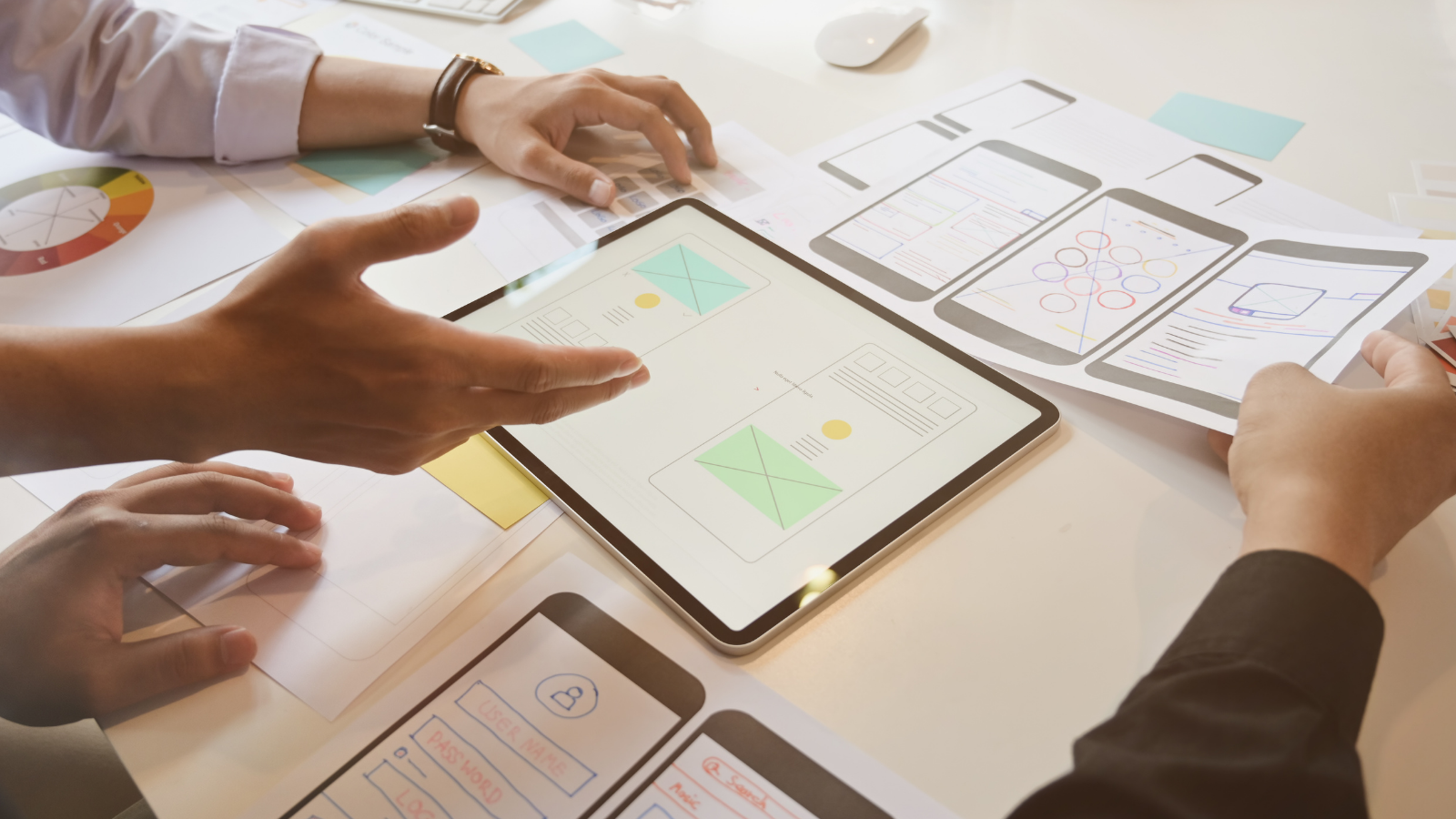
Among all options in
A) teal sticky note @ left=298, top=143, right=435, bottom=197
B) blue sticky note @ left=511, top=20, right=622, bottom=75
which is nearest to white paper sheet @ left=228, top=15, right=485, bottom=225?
teal sticky note @ left=298, top=143, right=435, bottom=197

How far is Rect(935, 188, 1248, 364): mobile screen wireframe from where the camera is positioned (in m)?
0.66

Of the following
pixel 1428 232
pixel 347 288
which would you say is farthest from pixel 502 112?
pixel 1428 232

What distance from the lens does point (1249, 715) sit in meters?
0.40

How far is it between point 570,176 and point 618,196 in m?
0.05

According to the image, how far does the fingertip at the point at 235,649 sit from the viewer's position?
1.52ft

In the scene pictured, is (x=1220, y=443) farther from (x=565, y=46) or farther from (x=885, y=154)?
(x=565, y=46)

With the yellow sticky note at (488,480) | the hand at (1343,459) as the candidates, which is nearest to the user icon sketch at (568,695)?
the yellow sticky note at (488,480)

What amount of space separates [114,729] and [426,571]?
175mm

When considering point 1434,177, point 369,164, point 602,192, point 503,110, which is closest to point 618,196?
point 602,192

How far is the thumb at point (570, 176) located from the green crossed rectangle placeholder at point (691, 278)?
0.12 meters

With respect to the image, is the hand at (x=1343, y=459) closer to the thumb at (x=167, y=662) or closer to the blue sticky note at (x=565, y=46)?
the thumb at (x=167, y=662)

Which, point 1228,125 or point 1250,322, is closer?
point 1250,322

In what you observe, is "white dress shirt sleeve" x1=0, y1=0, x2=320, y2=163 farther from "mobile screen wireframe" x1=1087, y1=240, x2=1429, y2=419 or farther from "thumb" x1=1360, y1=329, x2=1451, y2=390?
"thumb" x1=1360, y1=329, x2=1451, y2=390

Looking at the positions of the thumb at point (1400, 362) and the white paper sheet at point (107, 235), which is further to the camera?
the white paper sheet at point (107, 235)
